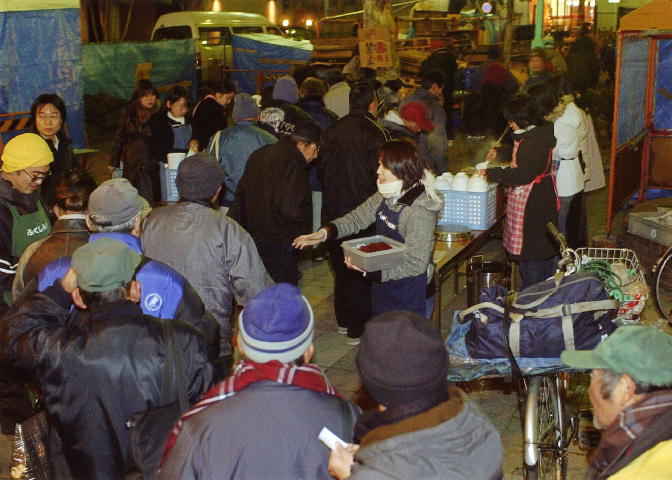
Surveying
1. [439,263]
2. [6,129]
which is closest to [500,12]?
[6,129]

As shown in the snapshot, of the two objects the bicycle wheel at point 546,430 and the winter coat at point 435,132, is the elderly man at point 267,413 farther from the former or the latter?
the winter coat at point 435,132

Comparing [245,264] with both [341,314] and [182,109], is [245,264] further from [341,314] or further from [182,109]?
[182,109]

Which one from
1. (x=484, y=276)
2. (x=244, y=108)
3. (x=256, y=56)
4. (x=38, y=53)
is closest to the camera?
(x=484, y=276)

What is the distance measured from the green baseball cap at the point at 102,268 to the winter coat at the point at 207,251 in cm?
109

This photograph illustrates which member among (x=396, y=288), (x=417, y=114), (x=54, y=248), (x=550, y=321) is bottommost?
(x=396, y=288)

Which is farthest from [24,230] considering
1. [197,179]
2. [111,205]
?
[197,179]

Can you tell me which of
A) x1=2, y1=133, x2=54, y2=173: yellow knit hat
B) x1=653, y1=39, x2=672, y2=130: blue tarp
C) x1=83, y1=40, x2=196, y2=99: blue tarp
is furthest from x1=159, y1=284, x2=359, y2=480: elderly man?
x1=83, y1=40, x2=196, y2=99: blue tarp

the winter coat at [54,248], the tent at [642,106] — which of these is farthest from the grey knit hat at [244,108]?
the tent at [642,106]

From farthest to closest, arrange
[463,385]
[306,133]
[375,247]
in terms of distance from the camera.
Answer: [306,133], [463,385], [375,247]

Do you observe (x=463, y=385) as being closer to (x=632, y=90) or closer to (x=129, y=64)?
(x=632, y=90)

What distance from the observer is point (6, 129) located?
12.4m

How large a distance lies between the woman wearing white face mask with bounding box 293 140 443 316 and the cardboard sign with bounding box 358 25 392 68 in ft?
30.1

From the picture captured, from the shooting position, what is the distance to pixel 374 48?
14211 mm

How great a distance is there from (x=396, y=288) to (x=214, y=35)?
21763mm
